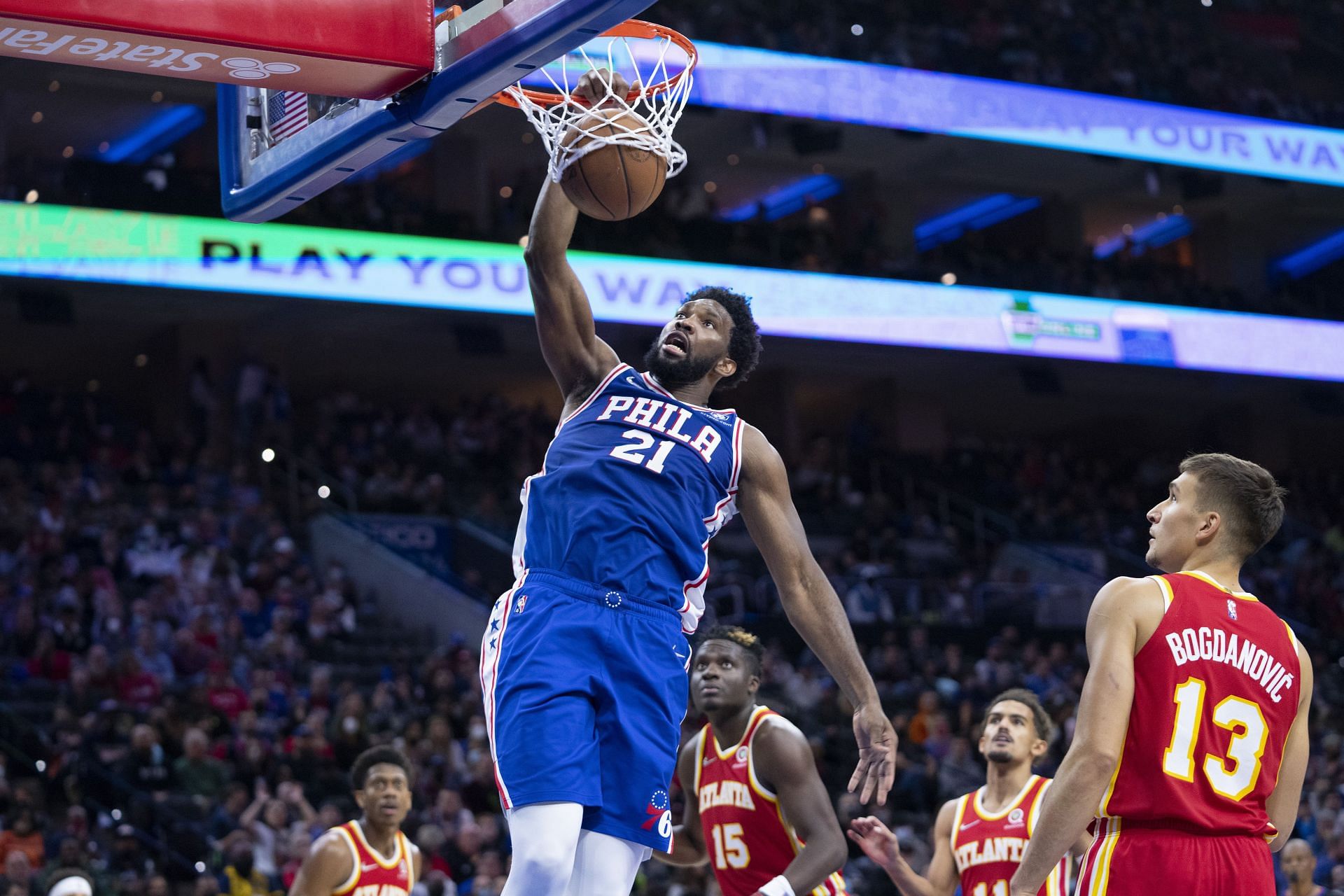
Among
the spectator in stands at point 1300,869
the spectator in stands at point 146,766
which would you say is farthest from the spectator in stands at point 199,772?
the spectator in stands at point 1300,869

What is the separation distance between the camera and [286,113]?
5086 mm

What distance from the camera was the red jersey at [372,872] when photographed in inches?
274

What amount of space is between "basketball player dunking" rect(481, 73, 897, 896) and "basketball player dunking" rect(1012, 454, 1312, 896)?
53cm

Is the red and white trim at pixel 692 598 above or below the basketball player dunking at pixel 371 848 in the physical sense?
above

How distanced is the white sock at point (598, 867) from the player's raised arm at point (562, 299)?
1241 millimetres

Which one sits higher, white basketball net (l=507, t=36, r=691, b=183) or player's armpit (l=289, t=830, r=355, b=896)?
white basketball net (l=507, t=36, r=691, b=183)

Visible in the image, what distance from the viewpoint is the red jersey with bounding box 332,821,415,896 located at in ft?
22.8

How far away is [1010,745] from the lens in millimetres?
6777

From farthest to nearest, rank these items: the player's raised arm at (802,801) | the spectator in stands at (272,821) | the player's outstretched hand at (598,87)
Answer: the spectator in stands at (272,821) < the player's raised arm at (802,801) < the player's outstretched hand at (598,87)

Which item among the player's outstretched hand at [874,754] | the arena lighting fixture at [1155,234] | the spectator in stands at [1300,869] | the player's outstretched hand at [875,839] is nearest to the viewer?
the player's outstretched hand at [874,754]

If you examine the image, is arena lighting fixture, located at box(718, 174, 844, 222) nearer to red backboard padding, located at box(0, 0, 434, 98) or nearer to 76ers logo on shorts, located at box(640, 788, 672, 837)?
red backboard padding, located at box(0, 0, 434, 98)

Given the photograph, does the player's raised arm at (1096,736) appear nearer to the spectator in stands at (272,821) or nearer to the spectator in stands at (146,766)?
the spectator in stands at (272,821)

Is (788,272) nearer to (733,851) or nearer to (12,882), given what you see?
(12,882)

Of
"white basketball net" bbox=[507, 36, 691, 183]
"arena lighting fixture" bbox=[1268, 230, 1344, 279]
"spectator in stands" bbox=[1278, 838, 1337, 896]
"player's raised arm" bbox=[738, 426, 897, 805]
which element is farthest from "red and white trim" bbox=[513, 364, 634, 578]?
"arena lighting fixture" bbox=[1268, 230, 1344, 279]
